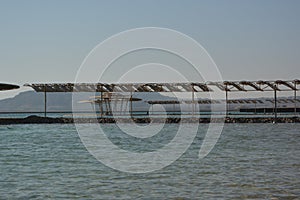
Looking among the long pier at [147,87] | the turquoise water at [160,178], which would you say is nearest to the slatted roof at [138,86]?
the long pier at [147,87]

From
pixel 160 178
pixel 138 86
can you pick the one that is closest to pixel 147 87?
pixel 138 86

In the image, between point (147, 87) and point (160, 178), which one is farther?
point (147, 87)

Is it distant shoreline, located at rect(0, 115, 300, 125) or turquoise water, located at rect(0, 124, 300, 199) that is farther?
distant shoreline, located at rect(0, 115, 300, 125)

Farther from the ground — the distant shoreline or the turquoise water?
the distant shoreline

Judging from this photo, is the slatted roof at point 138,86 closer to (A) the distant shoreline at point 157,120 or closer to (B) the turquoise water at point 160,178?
(A) the distant shoreline at point 157,120

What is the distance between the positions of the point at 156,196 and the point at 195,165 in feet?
15.0

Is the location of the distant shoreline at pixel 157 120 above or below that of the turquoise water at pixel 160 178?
above

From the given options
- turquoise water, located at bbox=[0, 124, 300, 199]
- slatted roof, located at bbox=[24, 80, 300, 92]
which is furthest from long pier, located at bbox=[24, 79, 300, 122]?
turquoise water, located at bbox=[0, 124, 300, 199]

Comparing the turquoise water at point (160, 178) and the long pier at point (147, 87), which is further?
the long pier at point (147, 87)

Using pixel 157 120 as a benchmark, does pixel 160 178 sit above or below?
below

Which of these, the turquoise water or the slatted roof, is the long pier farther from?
the turquoise water

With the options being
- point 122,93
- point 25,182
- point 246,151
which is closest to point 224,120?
point 122,93

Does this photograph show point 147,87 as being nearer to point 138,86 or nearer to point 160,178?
point 138,86

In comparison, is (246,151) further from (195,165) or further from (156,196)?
(156,196)
